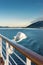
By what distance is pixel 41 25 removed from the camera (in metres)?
75.5

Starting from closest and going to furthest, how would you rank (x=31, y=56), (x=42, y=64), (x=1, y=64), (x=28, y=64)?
(x=42, y=64), (x=31, y=56), (x=28, y=64), (x=1, y=64)

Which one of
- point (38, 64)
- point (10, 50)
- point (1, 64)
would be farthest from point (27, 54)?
point (1, 64)

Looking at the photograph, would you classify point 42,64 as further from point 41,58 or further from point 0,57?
point 0,57

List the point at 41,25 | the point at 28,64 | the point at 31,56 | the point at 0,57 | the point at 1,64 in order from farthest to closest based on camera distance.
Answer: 1. the point at 41,25
2. the point at 0,57
3. the point at 1,64
4. the point at 28,64
5. the point at 31,56

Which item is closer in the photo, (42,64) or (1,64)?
(42,64)

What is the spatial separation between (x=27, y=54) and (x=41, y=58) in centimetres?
16

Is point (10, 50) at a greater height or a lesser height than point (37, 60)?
lesser

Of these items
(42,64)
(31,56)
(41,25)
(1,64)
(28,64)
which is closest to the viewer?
(42,64)

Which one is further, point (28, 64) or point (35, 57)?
point (28, 64)

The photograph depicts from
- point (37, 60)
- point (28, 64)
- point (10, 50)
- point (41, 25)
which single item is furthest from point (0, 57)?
point (41, 25)

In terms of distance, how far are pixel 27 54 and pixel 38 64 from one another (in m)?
0.18

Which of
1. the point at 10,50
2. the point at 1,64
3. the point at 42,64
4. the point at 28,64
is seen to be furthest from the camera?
the point at 1,64

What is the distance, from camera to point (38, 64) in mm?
758

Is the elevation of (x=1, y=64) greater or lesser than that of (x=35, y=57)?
A: lesser
